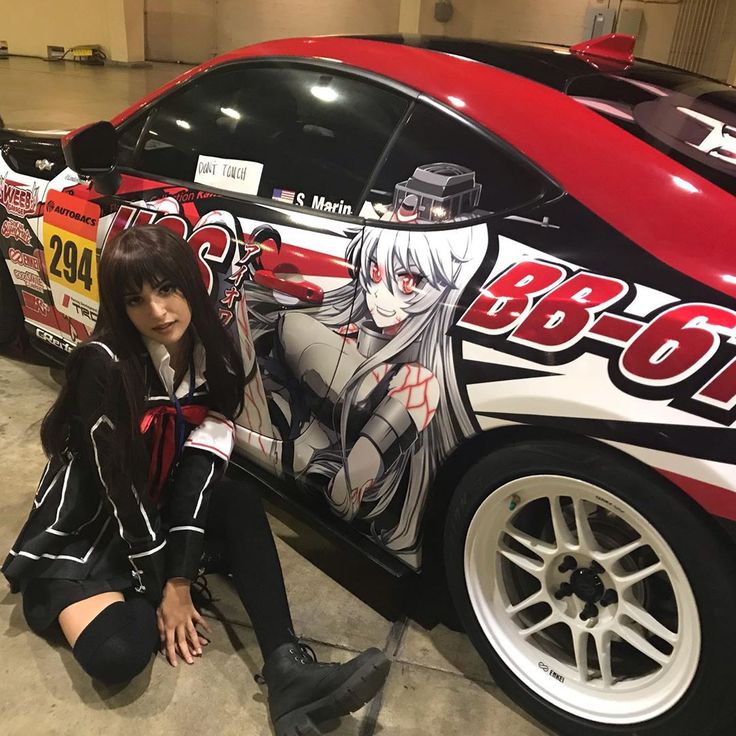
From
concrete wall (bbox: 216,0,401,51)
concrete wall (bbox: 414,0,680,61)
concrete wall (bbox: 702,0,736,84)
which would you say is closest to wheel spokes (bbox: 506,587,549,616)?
concrete wall (bbox: 702,0,736,84)

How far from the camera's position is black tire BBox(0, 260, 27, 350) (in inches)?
129

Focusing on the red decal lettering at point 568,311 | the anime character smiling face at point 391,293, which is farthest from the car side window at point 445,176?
the red decal lettering at point 568,311

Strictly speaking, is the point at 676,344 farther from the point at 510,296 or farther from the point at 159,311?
the point at 159,311

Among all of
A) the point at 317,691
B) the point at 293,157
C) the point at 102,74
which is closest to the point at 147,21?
the point at 102,74

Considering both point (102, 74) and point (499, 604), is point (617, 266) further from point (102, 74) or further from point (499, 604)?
point (102, 74)

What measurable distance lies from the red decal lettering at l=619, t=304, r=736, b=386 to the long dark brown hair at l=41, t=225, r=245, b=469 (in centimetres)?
105

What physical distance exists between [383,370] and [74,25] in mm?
17086

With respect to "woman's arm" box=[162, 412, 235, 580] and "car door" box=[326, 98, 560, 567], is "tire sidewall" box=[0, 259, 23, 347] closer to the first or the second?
"woman's arm" box=[162, 412, 235, 580]

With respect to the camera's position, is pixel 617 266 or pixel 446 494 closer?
pixel 617 266

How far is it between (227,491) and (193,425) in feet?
0.68

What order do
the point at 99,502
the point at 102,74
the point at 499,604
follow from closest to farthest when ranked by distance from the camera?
the point at 499,604
the point at 99,502
the point at 102,74

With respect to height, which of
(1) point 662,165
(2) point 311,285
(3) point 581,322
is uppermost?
(1) point 662,165

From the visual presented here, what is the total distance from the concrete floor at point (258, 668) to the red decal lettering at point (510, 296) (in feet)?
3.16

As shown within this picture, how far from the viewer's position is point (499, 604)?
1.82m
